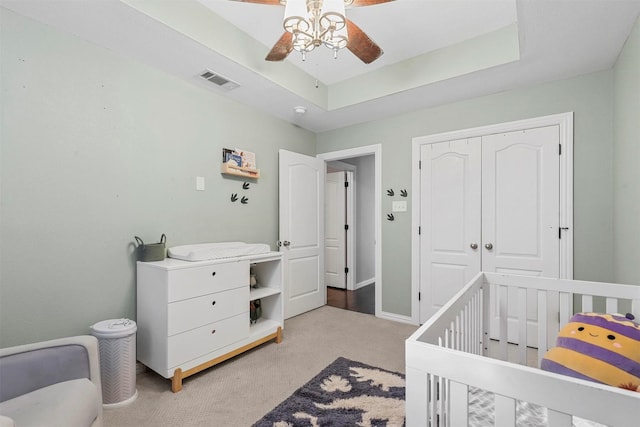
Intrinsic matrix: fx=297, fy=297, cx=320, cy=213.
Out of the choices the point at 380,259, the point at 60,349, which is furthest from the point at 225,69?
the point at 380,259

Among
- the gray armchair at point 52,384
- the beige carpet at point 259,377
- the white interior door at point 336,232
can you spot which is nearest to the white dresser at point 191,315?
the beige carpet at point 259,377

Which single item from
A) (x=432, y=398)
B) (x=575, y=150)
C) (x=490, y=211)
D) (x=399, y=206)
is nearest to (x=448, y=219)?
(x=490, y=211)

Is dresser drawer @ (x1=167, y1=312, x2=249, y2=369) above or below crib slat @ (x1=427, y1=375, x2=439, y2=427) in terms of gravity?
below

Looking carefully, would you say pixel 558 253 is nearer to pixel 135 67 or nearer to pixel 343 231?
pixel 343 231

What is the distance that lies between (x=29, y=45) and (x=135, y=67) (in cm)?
56

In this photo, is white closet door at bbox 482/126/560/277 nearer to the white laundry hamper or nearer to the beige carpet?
the beige carpet

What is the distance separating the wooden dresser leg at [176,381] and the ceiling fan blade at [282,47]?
6.85 ft

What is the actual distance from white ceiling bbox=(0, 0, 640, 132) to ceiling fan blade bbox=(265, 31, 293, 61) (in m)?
0.43

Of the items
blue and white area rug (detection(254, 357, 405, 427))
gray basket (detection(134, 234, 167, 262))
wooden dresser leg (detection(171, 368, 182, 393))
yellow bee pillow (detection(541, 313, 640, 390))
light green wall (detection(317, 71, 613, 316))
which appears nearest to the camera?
yellow bee pillow (detection(541, 313, 640, 390))

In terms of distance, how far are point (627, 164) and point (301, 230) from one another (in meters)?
2.71

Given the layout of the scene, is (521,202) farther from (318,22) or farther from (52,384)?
(52,384)

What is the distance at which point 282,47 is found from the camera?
1.79 meters

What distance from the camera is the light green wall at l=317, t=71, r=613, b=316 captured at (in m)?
2.26

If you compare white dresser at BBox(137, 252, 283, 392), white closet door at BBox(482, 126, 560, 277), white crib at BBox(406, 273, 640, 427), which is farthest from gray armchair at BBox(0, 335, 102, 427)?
white closet door at BBox(482, 126, 560, 277)
